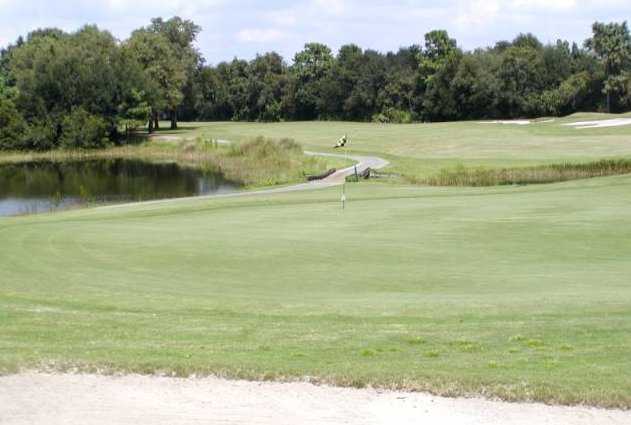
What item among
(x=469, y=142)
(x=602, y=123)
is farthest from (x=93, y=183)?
(x=602, y=123)

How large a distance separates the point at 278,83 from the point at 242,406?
160 meters

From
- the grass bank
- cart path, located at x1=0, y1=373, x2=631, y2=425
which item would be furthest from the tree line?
cart path, located at x1=0, y1=373, x2=631, y2=425

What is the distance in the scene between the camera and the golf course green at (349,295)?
10405mm

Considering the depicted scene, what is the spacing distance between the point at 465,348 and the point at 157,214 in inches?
1088

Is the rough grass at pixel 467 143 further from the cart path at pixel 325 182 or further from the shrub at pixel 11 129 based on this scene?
the shrub at pixel 11 129

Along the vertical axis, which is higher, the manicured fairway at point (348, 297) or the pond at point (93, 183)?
the manicured fairway at point (348, 297)

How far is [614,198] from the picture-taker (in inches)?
1313

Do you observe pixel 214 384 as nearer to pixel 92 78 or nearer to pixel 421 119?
pixel 92 78

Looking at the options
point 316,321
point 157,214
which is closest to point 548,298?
point 316,321

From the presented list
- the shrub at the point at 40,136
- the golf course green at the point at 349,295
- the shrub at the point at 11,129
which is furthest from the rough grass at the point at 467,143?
the golf course green at the point at 349,295

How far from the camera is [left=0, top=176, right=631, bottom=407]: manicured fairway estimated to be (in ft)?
34.2

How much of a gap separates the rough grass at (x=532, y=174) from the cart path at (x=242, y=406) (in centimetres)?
4588

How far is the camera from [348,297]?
55.5 ft

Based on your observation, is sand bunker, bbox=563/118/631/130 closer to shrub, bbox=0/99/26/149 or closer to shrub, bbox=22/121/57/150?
shrub, bbox=22/121/57/150
